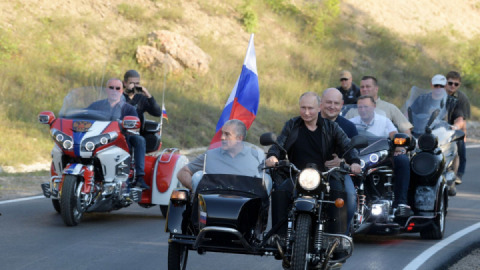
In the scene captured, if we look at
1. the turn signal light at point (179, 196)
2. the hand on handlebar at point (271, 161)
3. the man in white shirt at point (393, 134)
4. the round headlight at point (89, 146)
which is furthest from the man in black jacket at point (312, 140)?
the round headlight at point (89, 146)

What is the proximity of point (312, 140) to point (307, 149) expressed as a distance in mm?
95

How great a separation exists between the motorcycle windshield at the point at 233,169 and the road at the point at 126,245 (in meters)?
1.58

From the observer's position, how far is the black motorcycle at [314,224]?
6852mm

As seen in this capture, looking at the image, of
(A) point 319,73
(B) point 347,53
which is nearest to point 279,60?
(A) point 319,73

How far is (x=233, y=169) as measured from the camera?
24.4 ft

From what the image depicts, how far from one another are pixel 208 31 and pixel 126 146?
813 inches

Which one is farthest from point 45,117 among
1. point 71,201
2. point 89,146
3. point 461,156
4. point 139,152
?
point 461,156

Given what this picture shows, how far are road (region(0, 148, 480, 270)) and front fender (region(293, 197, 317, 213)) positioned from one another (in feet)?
6.46

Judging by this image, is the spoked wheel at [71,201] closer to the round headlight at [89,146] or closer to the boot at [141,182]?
the round headlight at [89,146]

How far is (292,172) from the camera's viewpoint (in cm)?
775

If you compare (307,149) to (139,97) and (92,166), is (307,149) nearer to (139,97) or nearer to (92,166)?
(92,166)

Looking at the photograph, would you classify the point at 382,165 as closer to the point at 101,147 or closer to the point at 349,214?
the point at 349,214

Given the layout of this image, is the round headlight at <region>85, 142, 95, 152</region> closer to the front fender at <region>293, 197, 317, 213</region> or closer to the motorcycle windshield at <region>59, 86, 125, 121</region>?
the motorcycle windshield at <region>59, 86, 125, 121</region>

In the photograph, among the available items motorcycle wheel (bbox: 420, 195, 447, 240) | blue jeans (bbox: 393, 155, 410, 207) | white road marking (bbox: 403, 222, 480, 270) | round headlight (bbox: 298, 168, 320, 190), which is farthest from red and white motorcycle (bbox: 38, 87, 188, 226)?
round headlight (bbox: 298, 168, 320, 190)
